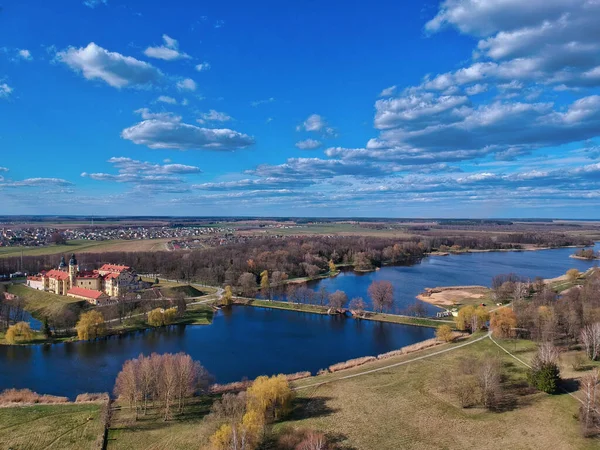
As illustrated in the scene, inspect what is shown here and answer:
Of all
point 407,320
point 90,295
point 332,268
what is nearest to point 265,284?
point 332,268

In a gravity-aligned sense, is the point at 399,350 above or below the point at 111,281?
below

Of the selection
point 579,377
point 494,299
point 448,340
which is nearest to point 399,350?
point 448,340

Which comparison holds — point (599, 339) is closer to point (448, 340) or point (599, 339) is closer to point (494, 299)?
point (448, 340)

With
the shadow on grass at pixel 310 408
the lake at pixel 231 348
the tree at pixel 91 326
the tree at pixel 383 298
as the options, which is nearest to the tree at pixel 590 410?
the shadow on grass at pixel 310 408

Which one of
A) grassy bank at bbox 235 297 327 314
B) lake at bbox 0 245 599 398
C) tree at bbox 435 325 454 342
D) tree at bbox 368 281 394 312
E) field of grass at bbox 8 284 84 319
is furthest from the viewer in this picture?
grassy bank at bbox 235 297 327 314

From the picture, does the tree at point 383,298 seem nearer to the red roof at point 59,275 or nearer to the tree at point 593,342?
the tree at point 593,342

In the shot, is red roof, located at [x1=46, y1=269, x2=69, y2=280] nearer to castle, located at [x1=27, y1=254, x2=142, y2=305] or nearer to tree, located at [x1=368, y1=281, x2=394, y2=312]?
castle, located at [x1=27, y1=254, x2=142, y2=305]

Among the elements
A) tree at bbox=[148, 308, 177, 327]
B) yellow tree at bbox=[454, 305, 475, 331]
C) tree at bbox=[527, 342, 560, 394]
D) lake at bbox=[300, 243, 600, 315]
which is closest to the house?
tree at bbox=[148, 308, 177, 327]
